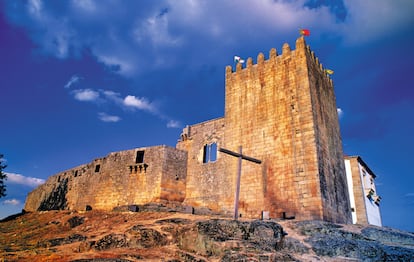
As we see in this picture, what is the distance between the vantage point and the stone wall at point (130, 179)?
22.4m

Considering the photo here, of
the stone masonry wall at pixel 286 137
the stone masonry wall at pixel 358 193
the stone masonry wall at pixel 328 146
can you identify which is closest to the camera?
the stone masonry wall at pixel 286 137

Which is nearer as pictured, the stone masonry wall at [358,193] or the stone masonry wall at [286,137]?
the stone masonry wall at [286,137]

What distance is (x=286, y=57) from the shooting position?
19.3 metres

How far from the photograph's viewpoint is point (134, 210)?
60.7 ft

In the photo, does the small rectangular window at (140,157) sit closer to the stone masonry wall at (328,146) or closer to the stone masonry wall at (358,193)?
the stone masonry wall at (328,146)

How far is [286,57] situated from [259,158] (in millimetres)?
6550

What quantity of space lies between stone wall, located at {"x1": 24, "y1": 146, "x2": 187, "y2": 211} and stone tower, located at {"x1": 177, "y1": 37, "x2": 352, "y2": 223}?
4.89 feet

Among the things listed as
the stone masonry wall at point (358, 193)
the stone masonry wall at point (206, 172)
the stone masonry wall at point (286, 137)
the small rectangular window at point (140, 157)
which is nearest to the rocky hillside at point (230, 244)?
the stone masonry wall at point (286, 137)

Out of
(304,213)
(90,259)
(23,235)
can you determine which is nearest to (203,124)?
(304,213)

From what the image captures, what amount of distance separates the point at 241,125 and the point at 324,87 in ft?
20.4

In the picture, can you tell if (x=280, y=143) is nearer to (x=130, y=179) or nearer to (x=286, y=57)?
(x=286, y=57)

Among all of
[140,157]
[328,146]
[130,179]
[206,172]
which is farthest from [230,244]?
[140,157]

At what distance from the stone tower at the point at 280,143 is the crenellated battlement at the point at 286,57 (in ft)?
0.22

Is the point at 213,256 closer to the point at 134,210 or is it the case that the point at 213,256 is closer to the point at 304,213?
the point at 304,213
